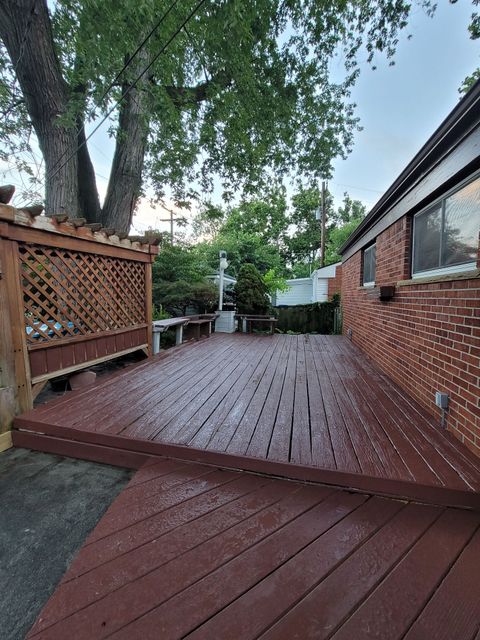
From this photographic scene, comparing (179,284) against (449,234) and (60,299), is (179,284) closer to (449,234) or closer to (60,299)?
(60,299)

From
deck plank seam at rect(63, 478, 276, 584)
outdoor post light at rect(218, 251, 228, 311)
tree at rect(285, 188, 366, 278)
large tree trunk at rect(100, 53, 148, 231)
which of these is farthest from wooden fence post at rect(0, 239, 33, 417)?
tree at rect(285, 188, 366, 278)

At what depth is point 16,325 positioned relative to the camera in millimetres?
2404

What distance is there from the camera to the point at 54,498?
5.49 ft

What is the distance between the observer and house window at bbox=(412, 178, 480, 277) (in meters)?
2.18

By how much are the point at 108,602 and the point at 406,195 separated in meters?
4.20

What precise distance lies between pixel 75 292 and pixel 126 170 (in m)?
3.12

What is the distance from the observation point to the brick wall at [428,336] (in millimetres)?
1920

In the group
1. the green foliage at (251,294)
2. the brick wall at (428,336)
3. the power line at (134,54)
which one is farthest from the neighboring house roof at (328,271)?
the power line at (134,54)

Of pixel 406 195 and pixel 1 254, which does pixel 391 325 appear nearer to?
pixel 406 195

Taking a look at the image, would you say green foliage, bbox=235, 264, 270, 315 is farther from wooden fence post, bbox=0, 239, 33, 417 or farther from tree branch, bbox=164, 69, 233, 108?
wooden fence post, bbox=0, 239, 33, 417

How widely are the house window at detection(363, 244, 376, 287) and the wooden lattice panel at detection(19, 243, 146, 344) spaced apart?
420cm

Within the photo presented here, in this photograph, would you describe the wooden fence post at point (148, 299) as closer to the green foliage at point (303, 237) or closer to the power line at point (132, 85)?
the power line at point (132, 85)

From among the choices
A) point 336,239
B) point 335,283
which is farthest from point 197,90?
point 336,239

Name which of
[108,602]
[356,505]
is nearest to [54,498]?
[108,602]
